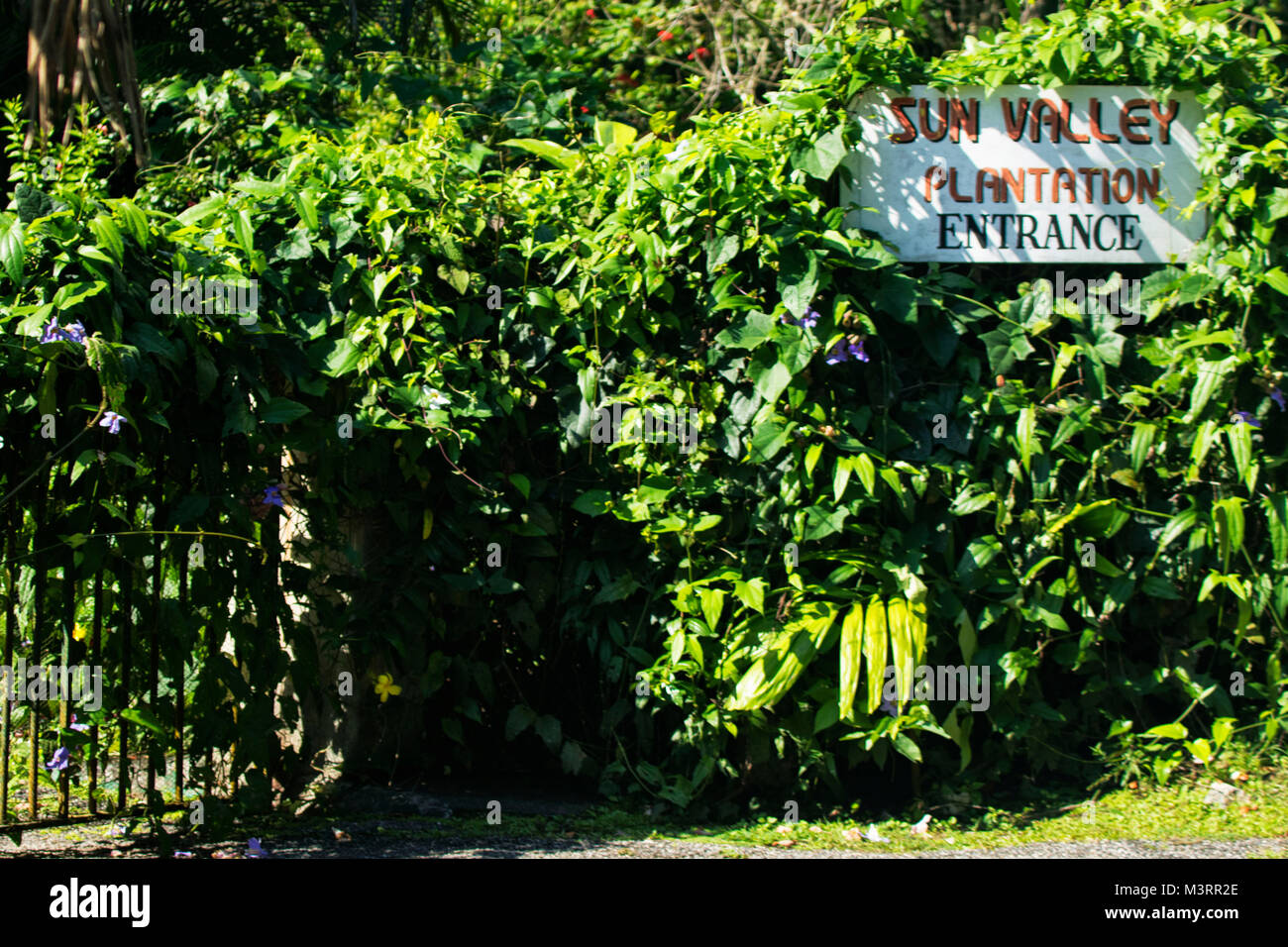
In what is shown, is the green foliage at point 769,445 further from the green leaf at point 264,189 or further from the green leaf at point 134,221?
the green leaf at point 134,221

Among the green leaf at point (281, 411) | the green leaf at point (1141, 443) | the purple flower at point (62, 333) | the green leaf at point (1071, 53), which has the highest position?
the green leaf at point (1071, 53)

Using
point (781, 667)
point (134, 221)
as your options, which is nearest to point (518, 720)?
point (781, 667)

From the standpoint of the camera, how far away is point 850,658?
11.8ft

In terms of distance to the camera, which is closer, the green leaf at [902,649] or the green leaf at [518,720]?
the green leaf at [902,649]

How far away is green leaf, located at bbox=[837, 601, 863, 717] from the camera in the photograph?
3.60 m

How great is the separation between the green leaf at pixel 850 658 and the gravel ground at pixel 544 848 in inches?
18.8

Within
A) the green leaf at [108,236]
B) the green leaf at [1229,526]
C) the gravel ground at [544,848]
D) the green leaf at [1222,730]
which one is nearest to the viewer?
the green leaf at [108,236]

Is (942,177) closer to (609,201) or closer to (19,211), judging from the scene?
(609,201)

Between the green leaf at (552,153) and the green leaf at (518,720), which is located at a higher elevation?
the green leaf at (552,153)

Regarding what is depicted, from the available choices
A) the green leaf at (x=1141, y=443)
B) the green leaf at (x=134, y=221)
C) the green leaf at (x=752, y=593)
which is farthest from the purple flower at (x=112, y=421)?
the green leaf at (x=1141, y=443)

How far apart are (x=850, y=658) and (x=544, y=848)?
1.13m

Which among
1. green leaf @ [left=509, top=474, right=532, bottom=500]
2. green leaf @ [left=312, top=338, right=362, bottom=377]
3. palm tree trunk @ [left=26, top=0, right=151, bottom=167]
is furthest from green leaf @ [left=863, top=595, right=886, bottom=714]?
palm tree trunk @ [left=26, top=0, right=151, bottom=167]

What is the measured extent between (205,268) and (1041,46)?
2.89m

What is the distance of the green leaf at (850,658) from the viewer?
3.60 m
